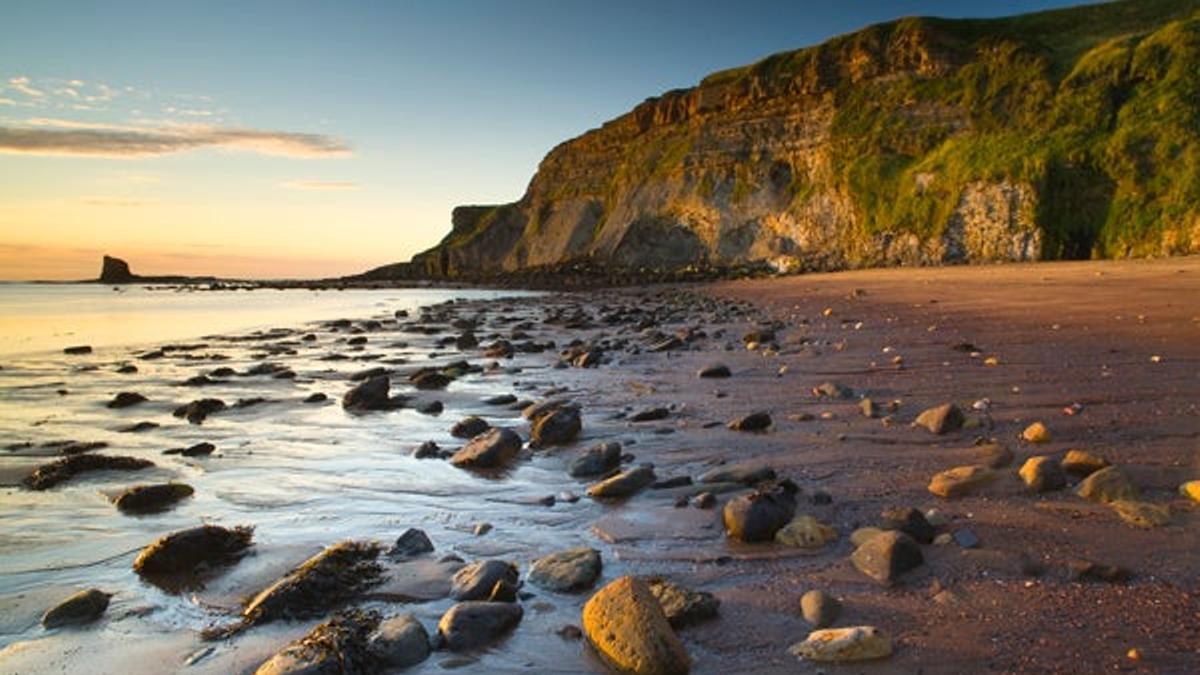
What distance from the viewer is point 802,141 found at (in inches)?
2095

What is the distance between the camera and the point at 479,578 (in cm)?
319

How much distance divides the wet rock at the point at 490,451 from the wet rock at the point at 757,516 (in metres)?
2.17

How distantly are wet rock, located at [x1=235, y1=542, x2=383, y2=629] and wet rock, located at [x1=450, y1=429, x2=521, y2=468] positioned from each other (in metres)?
1.83

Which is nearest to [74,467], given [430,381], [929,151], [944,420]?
[430,381]

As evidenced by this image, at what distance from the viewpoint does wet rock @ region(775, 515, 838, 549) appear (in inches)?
136

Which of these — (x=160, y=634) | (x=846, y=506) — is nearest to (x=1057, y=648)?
(x=846, y=506)

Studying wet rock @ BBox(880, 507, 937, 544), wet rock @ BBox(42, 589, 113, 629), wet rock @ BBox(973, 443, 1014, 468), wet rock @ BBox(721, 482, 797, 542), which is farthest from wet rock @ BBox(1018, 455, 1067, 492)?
wet rock @ BBox(42, 589, 113, 629)

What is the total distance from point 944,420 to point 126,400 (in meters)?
8.93

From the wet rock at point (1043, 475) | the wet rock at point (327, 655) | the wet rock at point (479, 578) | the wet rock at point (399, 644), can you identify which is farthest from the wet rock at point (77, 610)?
the wet rock at point (1043, 475)

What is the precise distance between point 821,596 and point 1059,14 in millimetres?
59467

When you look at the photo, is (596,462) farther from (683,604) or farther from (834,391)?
(834,391)

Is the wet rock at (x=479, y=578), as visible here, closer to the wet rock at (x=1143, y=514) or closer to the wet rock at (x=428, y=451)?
the wet rock at (x=428, y=451)

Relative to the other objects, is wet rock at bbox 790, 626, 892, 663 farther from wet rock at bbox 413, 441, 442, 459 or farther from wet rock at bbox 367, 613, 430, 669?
wet rock at bbox 413, 441, 442, 459

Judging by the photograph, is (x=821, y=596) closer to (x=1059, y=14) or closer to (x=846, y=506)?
(x=846, y=506)
